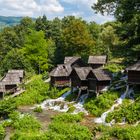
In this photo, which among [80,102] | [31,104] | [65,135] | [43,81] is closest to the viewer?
[65,135]

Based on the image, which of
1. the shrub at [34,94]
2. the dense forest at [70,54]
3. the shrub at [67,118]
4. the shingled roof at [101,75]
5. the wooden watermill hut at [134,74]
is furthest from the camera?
the shrub at [34,94]

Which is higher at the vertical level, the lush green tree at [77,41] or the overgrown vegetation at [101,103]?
the lush green tree at [77,41]

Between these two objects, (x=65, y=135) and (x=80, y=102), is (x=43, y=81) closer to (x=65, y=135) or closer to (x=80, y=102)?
(x=80, y=102)

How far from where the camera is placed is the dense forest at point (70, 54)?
42156 mm

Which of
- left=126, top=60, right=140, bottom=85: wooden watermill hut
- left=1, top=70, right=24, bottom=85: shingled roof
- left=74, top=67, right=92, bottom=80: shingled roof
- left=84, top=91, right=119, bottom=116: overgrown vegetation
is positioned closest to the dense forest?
left=84, top=91, right=119, bottom=116: overgrown vegetation

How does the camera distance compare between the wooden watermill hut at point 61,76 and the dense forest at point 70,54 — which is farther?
the wooden watermill hut at point 61,76

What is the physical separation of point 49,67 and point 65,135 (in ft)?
187

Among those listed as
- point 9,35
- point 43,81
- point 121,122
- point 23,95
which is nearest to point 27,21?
point 9,35

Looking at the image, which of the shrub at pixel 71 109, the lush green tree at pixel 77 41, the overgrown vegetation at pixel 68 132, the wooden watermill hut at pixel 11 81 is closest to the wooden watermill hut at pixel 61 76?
the wooden watermill hut at pixel 11 81

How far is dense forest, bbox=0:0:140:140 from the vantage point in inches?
1660

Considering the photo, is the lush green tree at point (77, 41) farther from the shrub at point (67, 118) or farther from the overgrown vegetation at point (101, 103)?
the shrub at point (67, 118)

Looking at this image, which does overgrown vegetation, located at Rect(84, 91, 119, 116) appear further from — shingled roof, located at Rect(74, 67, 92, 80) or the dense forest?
shingled roof, located at Rect(74, 67, 92, 80)

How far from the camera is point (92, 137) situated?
1624 inches

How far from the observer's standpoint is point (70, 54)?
92750mm
